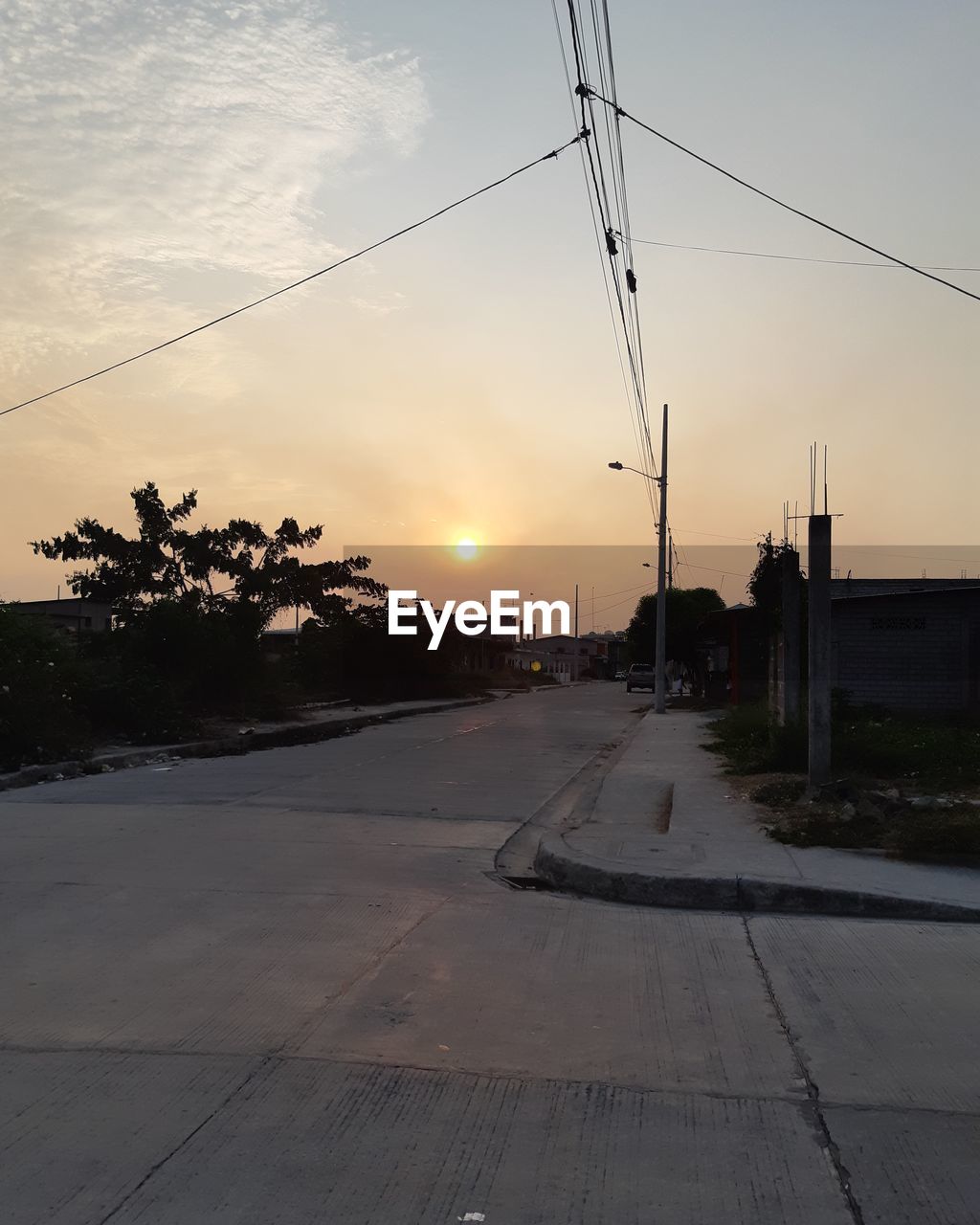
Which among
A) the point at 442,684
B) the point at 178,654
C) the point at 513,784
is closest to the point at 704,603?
the point at 442,684

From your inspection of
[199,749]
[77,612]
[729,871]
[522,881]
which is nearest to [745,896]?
[729,871]

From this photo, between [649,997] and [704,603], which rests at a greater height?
[704,603]

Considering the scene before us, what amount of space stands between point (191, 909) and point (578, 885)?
315 centimetres

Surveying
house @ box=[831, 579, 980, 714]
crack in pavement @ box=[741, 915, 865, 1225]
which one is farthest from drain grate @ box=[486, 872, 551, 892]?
house @ box=[831, 579, 980, 714]

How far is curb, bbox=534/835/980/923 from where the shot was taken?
809 cm

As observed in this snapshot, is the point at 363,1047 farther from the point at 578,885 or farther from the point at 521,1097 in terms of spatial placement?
the point at 578,885

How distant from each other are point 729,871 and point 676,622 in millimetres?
58754

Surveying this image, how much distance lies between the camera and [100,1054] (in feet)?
17.0

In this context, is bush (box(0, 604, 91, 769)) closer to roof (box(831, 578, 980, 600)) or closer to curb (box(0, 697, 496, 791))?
curb (box(0, 697, 496, 791))

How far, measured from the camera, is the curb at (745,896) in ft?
26.6

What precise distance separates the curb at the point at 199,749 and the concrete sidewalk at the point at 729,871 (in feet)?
27.3

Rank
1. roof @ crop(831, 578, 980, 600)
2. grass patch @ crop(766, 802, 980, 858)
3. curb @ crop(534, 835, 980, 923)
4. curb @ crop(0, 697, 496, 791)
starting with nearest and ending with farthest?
curb @ crop(534, 835, 980, 923), grass patch @ crop(766, 802, 980, 858), curb @ crop(0, 697, 496, 791), roof @ crop(831, 578, 980, 600)

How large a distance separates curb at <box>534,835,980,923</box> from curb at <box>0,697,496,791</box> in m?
9.64

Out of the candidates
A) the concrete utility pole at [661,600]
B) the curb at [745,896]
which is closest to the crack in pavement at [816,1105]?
the curb at [745,896]
